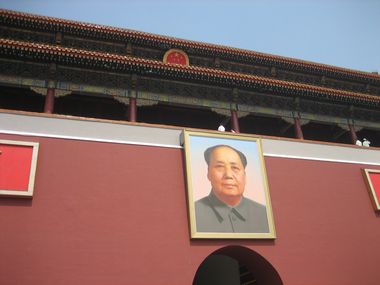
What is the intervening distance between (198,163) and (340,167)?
11.7 feet

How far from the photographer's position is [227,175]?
26.1ft

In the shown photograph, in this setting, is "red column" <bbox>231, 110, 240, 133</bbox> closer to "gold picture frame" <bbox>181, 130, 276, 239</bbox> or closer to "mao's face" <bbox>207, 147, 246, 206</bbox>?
"gold picture frame" <bbox>181, 130, 276, 239</bbox>

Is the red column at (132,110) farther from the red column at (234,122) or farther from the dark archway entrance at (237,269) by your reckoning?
the dark archway entrance at (237,269)

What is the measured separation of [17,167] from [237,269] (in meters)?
5.16

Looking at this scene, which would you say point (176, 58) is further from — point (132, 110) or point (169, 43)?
point (132, 110)

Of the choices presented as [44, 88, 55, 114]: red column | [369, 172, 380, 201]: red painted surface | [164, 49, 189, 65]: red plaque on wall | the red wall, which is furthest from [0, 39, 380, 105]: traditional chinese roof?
[164, 49, 189, 65]: red plaque on wall

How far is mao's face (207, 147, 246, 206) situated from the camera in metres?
7.77

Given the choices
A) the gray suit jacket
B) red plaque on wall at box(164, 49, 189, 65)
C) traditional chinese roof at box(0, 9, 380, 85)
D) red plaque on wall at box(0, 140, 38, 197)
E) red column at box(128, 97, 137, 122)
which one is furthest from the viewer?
red plaque on wall at box(164, 49, 189, 65)

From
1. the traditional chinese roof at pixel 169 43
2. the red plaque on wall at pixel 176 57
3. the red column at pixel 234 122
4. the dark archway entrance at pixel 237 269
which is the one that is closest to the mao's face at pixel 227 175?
the dark archway entrance at pixel 237 269

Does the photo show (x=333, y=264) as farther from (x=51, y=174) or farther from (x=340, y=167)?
(x=51, y=174)

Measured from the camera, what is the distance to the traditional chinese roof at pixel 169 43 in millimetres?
11555

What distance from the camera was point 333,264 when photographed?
7801 millimetres

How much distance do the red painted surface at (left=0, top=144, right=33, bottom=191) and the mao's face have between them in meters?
3.33

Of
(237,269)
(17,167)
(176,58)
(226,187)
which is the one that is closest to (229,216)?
(226,187)
